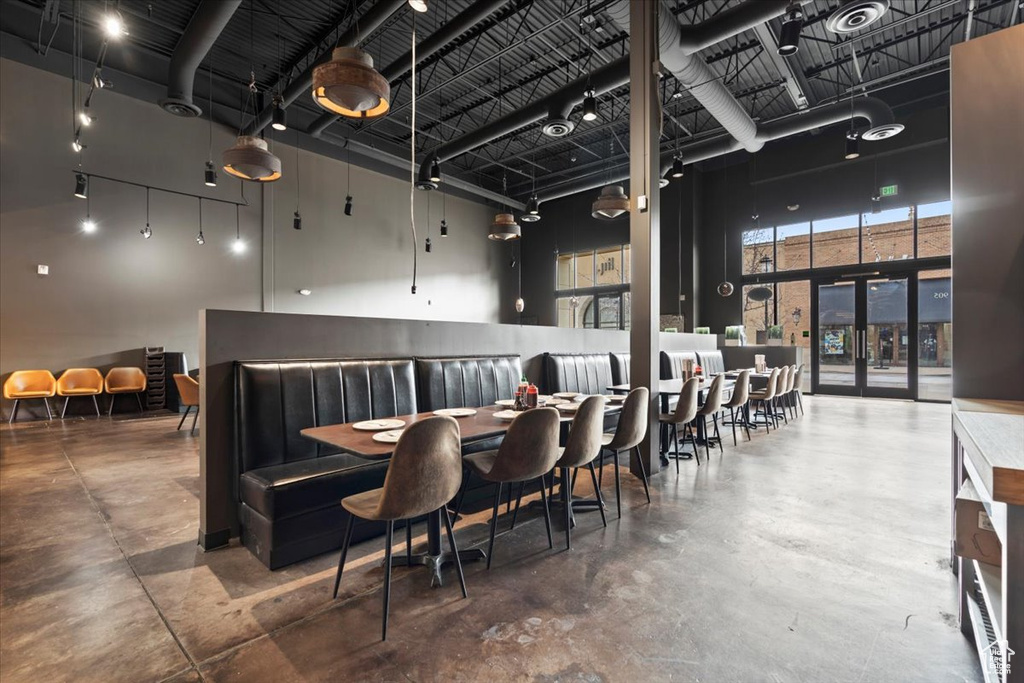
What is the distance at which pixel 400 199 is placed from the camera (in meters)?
11.7

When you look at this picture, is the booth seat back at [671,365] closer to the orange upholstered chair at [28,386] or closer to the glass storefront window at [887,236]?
the glass storefront window at [887,236]

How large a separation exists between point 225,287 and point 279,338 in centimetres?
697

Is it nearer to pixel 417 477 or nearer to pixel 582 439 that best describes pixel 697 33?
pixel 582 439

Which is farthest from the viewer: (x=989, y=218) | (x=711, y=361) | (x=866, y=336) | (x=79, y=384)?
(x=866, y=336)

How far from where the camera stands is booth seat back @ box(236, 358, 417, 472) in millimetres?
2900

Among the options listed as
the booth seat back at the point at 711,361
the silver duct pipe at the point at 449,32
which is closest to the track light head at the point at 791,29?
the silver duct pipe at the point at 449,32

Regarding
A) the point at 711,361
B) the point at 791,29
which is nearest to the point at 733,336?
the point at 711,361

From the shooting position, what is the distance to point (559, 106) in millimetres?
6812

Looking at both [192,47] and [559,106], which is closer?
[192,47]

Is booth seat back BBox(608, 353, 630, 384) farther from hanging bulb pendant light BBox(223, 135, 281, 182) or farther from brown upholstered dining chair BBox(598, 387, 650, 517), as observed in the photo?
hanging bulb pendant light BBox(223, 135, 281, 182)

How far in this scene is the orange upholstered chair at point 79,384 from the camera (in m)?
7.23

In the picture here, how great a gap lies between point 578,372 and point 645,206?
7.85 ft

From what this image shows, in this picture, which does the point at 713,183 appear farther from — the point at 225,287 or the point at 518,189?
the point at 225,287

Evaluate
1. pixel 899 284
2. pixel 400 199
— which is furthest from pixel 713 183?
pixel 400 199
